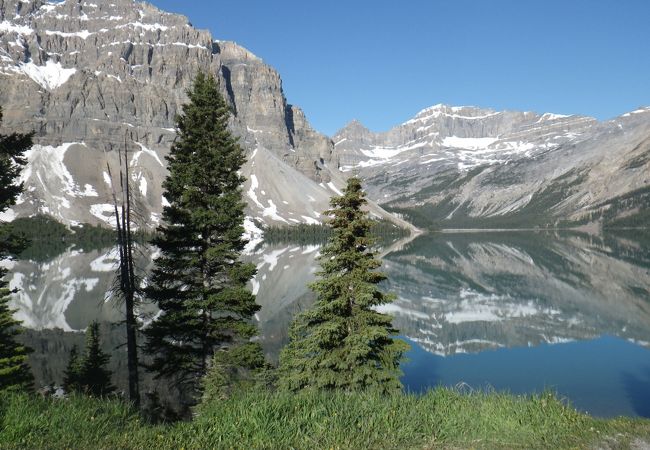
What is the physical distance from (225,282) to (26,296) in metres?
76.1

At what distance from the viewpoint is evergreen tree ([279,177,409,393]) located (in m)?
17.9

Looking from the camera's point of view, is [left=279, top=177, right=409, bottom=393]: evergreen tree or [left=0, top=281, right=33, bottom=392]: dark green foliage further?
[left=0, top=281, right=33, bottom=392]: dark green foliage

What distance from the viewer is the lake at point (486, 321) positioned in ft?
136

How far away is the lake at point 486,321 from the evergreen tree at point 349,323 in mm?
1456

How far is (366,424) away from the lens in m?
8.69

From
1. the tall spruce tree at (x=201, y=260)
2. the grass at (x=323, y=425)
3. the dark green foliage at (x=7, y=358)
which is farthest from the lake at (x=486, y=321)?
the dark green foliage at (x=7, y=358)

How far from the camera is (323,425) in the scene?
28.2 ft

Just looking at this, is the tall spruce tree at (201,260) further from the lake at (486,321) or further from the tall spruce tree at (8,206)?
the tall spruce tree at (8,206)

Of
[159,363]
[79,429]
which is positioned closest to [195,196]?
[159,363]

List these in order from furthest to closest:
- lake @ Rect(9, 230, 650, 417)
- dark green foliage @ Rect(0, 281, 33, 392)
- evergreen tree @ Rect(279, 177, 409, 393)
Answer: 1. lake @ Rect(9, 230, 650, 417)
2. dark green foliage @ Rect(0, 281, 33, 392)
3. evergreen tree @ Rect(279, 177, 409, 393)

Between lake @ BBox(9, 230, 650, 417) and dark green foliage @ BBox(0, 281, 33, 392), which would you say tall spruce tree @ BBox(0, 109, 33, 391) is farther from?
lake @ BBox(9, 230, 650, 417)

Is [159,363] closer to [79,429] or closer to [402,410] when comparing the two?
[79,429]

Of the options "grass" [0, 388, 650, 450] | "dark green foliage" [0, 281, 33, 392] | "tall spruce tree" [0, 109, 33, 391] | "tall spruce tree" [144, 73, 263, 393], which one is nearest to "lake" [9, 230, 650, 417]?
"grass" [0, 388, 650, 450]

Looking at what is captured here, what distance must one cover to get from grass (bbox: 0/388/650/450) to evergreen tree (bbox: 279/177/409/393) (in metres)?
8.00
